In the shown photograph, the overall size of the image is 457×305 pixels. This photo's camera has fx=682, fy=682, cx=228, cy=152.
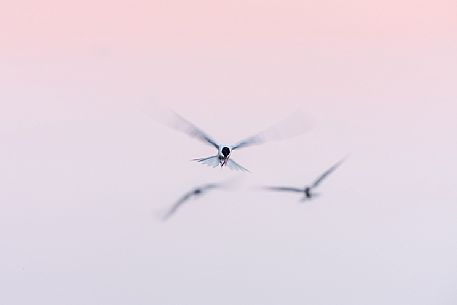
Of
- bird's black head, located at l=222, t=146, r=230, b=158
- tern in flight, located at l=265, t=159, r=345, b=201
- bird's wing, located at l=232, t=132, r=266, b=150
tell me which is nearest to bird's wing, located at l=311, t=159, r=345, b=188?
tern in flight, located at l=265, t=159, r=345, b=201

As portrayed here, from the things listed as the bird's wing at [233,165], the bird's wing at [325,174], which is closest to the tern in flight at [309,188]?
the bird's wing at [325,174]

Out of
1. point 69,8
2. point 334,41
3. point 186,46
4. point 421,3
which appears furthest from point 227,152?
point 421,3

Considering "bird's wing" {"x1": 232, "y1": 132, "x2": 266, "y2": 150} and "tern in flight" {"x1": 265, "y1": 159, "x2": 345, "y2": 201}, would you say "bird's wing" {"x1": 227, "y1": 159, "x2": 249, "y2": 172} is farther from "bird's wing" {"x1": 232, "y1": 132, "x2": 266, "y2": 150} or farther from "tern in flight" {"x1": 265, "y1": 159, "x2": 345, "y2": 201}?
"tern in flight" {"x1": 265, "y1": 159, "x2": 345, "y2": 201}

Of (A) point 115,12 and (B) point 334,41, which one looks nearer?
(A) point 115,12

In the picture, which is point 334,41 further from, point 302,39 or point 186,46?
point 186,46

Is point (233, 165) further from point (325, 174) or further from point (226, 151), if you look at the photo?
point (325, 174)

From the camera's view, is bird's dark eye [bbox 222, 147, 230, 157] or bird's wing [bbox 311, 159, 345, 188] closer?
bird's dark eye [bbox 222, 147, 230, 157]

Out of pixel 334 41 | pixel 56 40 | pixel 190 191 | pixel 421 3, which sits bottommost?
pixel 190 191

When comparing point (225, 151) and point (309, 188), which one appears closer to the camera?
point (225, 151)

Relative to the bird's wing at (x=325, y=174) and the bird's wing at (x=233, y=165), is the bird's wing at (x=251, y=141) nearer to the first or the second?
the bird's wing at (x=233, y=165)

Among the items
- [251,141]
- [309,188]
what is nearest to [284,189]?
[309,188]

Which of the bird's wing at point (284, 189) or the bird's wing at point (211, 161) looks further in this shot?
the bird's wing at point (284, 189)
